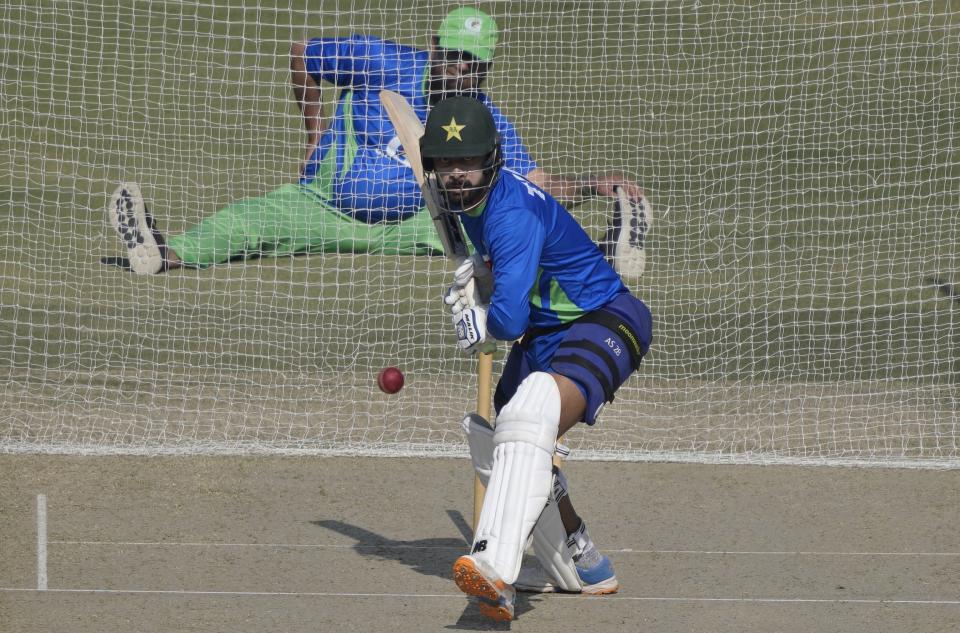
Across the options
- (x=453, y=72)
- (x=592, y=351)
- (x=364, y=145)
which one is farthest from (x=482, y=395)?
(x=364, y=145)

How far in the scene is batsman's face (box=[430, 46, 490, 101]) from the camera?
9505mm

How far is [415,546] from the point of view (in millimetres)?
5961

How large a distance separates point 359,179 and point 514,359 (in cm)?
512

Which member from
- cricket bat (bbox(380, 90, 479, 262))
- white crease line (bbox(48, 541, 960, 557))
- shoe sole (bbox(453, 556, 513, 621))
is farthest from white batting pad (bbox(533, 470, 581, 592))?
cricket bat (bbox(380, 90, 479, 262))

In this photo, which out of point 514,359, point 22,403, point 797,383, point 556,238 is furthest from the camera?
point 797,383

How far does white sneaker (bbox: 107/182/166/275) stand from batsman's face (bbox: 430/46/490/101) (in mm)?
2373

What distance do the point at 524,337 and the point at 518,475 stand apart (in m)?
0.76

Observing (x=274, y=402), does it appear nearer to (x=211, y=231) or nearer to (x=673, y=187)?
(x=211, y=231)

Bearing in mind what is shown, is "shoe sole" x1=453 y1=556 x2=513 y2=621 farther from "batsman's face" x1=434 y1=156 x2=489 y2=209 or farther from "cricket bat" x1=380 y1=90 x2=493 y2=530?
"batsman's face" x1=434 y1=156 x2=489 y2=209

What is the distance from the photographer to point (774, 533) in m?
6.23

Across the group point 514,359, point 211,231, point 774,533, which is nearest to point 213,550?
point 514,359

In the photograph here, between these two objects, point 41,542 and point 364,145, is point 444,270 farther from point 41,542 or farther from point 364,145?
point 41,542

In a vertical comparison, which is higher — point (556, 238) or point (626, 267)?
point (556, 238)

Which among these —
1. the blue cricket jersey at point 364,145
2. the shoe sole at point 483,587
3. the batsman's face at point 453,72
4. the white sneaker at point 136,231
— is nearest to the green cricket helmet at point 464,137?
the shoe sole at point 483,587
